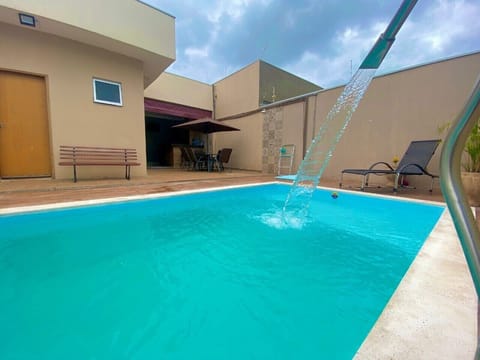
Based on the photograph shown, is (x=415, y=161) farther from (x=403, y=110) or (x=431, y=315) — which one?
(x=431, y=315)

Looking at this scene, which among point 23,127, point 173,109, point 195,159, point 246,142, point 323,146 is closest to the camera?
point 23,127

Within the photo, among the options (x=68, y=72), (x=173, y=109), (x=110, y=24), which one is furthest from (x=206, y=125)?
(x=68, y=72)

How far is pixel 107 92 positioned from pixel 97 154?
142cm

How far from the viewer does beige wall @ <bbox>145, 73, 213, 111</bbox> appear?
8.73m

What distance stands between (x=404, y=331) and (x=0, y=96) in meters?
6.26

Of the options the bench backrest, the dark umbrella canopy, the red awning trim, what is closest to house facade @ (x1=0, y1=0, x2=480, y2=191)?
the bench backrest

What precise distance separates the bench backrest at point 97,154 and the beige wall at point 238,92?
16.7 ft

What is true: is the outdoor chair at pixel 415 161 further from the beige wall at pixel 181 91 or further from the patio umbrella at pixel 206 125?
the beige wall at pixel 181 91

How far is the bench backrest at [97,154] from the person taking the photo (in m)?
4.49

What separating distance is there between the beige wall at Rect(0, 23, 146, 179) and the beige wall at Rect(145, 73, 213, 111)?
3.50 meters

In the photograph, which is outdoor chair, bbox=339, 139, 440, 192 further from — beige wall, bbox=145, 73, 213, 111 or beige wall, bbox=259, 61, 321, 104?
beige wall, bbox=145, 73, 213, 111

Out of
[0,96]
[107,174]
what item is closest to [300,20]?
[107,174]

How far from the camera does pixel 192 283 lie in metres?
1.40

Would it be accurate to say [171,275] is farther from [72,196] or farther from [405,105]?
[405,105]
